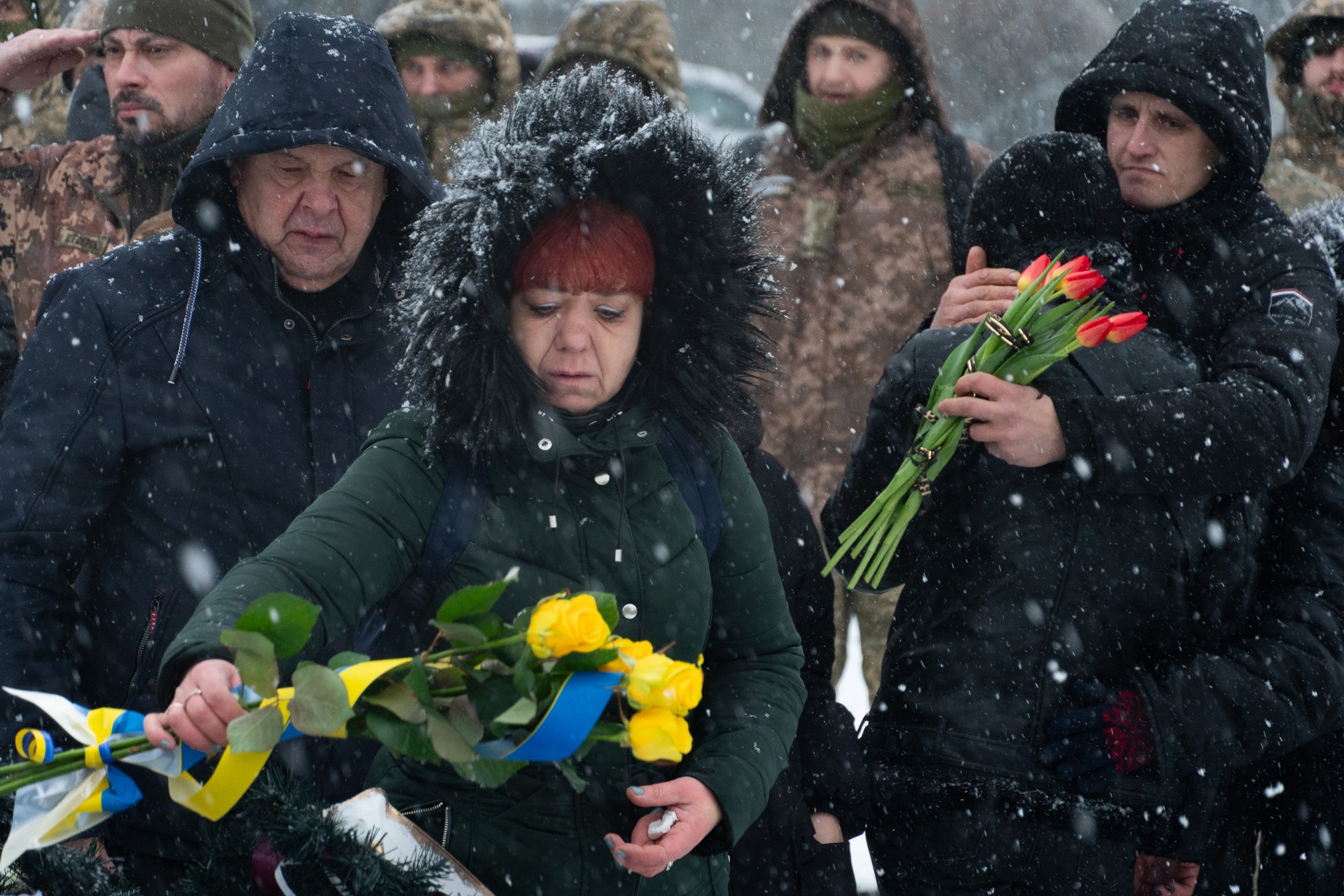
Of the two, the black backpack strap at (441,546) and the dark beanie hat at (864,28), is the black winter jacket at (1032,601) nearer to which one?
the black backpack strap at (441,546)

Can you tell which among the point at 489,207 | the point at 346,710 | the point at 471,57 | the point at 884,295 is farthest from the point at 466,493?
the point at 471,57

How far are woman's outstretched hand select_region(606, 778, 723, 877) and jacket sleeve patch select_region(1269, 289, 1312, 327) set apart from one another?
1583 millimetres

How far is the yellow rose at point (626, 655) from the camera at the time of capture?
1.54 metres

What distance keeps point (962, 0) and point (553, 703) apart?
26.6 ft

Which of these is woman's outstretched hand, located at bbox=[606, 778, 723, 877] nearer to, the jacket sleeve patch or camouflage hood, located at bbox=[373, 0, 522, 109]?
the jacket sleeve patch

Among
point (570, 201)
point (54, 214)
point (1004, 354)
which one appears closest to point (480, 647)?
point (570, 201)

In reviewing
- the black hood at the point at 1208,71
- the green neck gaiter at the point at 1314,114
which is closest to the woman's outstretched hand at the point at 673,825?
the black hood at the point at 1208,71

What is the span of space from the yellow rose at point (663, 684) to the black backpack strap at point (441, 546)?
0.44 m

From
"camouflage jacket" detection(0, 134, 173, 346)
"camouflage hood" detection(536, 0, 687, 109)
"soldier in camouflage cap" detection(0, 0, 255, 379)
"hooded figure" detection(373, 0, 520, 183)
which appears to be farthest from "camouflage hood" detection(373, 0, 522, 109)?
"camouflage jacket" detection(0, 134, 173, 346)

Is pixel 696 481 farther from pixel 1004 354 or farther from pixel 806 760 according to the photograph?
pixel 806 760

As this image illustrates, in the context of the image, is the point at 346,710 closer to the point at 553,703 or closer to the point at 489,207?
the point at 553,703

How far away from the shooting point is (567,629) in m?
1.47

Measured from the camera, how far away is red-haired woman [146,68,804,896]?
191 centimetres

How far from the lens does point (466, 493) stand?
1912mm
